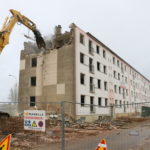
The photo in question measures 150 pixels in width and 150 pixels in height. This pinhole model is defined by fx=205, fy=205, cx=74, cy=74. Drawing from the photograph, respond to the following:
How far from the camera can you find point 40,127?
6406mm

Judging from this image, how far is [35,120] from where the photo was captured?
21.5 feet

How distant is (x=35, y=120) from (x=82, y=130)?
389 inches

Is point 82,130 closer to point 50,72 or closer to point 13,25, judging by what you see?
point 13,25

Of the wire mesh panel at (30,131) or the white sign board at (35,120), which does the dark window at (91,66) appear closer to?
the wire mesh panel at (30,131)

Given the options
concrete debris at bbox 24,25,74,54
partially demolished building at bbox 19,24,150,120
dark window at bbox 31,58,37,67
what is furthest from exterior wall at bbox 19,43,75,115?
concrete debris at bbox 24,25,74,54

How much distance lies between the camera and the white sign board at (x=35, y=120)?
21.1 ft

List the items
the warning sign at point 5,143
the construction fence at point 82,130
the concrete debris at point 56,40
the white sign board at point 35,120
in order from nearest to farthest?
the warning sign at point 5,143 → the white sign board at point 35,120 → the construction fence at point 82,130 → the concrete debris at point 56,40

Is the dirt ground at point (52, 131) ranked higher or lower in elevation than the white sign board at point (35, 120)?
lower

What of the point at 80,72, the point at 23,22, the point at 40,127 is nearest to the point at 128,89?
the point at 80,72

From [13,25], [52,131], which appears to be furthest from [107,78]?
[52,131]

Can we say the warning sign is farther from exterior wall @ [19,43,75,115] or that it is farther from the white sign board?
exterior wall @ [19,43,75,115]

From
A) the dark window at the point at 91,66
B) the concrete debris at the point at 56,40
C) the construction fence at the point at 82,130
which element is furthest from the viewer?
the dark window at the point at 91,66

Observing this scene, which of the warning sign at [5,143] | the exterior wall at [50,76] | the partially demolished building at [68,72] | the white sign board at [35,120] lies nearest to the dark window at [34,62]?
the partially demolished building at [68,72]

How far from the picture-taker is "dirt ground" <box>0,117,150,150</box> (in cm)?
1164
